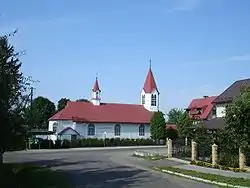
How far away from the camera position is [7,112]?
18.7m

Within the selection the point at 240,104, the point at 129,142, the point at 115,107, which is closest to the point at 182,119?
the point at 129,142

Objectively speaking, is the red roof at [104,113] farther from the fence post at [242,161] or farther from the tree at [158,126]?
the fence post at [242,161]

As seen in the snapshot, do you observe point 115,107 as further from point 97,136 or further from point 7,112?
point 7,112

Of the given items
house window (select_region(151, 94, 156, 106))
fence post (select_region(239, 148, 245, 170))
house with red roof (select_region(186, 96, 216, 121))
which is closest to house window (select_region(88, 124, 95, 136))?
house window (select_region(151, 94, 156, 106))

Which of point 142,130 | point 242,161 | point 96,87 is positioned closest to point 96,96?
point 96,87

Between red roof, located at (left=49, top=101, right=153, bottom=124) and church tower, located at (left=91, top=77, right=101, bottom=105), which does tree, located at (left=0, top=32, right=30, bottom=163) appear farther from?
church tower, located at (left=91, top=77, right=101, bottom=105)

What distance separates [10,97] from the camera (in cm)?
1883

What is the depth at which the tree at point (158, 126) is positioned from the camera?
71.6 meters

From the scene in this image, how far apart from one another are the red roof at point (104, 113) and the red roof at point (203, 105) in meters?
7.69

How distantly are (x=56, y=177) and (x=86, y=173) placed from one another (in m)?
3.21

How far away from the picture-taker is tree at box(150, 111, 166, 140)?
71625 mm

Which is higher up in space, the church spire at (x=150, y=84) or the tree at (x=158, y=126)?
the church spire at (x=150, y=84)

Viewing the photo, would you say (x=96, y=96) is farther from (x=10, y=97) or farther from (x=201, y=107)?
(x=10, y=97)

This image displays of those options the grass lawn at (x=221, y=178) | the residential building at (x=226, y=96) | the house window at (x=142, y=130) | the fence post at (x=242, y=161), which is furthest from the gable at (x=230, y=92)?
the house window at (x=142, y=130)
